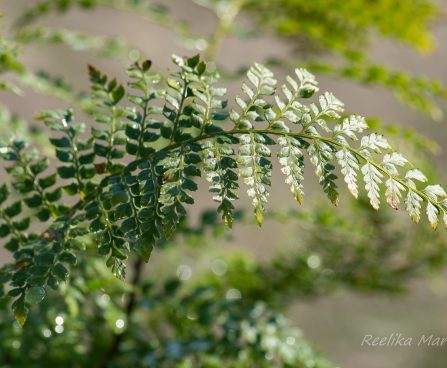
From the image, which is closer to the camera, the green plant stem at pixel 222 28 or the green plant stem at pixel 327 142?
the green plant stem at pixel 327 142

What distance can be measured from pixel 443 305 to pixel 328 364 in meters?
2.44

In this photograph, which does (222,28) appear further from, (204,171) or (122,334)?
(204,171)

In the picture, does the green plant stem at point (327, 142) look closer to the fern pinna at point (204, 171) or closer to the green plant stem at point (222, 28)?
the fern pinna at point (204, 171)

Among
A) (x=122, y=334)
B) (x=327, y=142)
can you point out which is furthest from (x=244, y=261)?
(x=327, y=142)

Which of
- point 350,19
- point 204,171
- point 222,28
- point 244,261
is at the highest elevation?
point 204,171

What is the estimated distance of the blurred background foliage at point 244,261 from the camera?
1.21 m

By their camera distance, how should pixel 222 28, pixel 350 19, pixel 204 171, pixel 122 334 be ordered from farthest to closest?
pixel 222 28 → pixel 350 19 → pixel 122 334 → pixel 204 171

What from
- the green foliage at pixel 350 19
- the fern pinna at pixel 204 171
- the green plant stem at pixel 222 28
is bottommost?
the green plant stem at pixel 222 28

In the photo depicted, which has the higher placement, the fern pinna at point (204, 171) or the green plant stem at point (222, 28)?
the fern pinna at point (204, 171)

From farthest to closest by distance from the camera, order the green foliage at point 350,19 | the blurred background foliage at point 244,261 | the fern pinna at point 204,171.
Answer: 1. the green foliage at point 350,19
2. the blurred background foliage at point 244,261
3. the fern pinna at point 204,171

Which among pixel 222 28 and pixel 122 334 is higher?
pixel 222 28

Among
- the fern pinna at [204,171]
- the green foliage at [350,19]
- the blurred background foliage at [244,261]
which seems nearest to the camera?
the fern pinna at [204,171]

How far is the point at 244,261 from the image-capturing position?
62.3 inches

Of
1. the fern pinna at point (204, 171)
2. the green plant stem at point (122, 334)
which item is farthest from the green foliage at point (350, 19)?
the fern pinna at point (204, 171)
